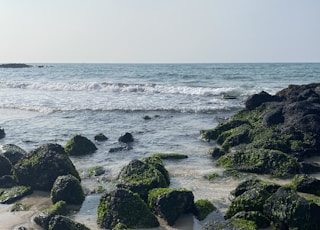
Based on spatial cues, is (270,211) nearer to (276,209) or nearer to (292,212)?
(276,209)

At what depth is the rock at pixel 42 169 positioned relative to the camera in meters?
9.69

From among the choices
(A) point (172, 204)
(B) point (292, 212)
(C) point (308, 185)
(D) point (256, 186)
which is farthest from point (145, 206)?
(C) point (308, 185)

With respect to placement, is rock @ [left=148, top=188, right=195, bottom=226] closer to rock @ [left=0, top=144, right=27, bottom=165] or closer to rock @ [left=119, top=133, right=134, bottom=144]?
rock @ [left=0, top=144, right=27, bottom=165]

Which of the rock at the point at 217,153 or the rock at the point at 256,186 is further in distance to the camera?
the rock at the point at 217,153

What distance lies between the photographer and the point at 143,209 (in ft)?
24.6

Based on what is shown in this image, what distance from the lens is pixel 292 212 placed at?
6.64m

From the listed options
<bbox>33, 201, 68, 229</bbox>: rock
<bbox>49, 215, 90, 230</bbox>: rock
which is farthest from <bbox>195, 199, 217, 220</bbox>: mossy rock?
<bbox>33, 201, 68, 229</bbox>: rock

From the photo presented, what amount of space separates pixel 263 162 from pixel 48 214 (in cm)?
607

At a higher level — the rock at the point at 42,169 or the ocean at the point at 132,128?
the rock at the point at 42,169

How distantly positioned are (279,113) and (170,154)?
582 centimetres

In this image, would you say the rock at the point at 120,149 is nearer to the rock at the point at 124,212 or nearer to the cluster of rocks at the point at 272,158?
the cluster of rocks at the point at 272,158

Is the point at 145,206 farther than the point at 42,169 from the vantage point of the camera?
No

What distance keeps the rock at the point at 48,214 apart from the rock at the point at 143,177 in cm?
135

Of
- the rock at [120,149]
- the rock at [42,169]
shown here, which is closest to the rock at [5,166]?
the rock at [42,169]
